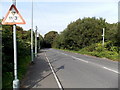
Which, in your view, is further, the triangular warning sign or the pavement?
the pavement

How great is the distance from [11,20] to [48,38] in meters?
116

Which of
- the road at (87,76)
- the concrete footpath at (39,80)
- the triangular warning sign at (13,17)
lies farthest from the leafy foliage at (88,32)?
the triangular warning sign at (13,17)

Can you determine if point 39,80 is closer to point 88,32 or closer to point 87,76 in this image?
point 87,76

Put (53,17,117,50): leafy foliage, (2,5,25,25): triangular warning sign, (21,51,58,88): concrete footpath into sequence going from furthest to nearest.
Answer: (53,17,117,50): leafy foliage
(21,51,58,88): concrete footpath
(2,5,25,25): triangular warning sign

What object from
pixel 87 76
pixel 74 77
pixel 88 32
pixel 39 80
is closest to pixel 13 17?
pixel 39 80

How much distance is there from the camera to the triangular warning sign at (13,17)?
579 centimetres

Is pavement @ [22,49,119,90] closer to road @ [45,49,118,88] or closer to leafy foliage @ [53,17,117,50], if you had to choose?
road @ [45,49,118,88]

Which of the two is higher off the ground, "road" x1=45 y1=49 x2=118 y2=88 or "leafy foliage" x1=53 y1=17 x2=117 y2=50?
"leafy foliage" x1=53 y1=17 x2=117 y2=50

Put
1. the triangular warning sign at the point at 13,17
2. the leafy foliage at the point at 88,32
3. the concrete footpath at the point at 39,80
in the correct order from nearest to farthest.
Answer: the triangular warning sign at the point at 13,17, the concrete footpath at the point at 39,80, the leafy foliage at the point at 88,32

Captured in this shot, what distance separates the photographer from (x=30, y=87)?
6.49 meters

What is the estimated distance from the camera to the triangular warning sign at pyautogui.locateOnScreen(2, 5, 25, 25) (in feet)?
19.0

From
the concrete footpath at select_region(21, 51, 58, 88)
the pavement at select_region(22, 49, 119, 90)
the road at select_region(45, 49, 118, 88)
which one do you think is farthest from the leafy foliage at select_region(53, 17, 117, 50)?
the concrete footpath at select_region(21, 51, 58, 88)

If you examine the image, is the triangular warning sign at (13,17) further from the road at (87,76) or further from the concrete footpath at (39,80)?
the road at (87,76)

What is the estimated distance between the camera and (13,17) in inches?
230
